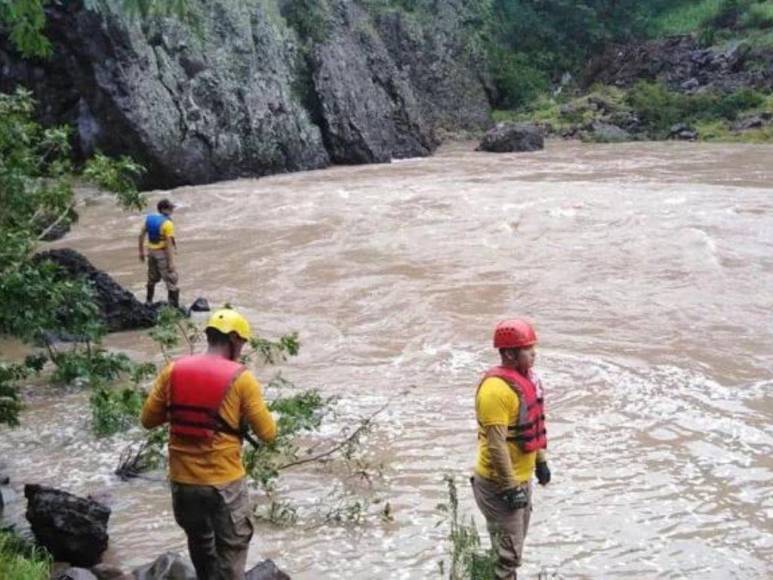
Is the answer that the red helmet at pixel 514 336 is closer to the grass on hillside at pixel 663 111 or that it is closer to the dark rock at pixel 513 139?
the dark rock at pixel 513 139

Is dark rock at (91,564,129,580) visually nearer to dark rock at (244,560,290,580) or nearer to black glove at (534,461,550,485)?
dark rock at (244,560,290,580)

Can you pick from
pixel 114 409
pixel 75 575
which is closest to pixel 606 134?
pixel 114 409

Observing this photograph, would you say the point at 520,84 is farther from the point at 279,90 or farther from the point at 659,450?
the point at 659,450

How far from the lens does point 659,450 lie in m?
8.51

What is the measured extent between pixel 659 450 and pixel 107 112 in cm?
2037

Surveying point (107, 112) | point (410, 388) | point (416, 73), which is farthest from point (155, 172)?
point (410, 388)

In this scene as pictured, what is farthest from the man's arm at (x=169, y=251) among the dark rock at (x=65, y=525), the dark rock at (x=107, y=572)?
the dark rock at (x=107, y=572)

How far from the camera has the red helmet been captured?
5.11 m

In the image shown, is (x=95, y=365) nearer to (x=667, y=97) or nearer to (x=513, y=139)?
(x=513, y=139)

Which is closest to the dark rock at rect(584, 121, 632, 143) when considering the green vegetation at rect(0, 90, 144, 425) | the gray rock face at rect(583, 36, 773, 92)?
the gray rock face at rect(583, 36, 773, 92)

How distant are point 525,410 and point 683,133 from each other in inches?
1223

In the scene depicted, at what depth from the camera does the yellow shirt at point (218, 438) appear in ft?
15.8

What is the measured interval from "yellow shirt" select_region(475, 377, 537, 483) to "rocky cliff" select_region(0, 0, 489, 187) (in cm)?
1849

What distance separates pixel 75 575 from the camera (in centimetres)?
567
